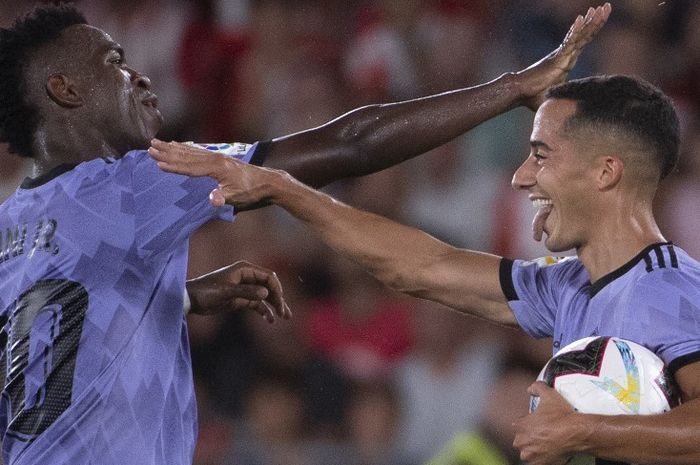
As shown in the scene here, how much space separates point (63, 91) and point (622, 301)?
1640mm

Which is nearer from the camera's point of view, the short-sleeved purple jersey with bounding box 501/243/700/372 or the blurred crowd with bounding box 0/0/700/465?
the short-sleeved purple jersey with bounding box 501/243/700/372

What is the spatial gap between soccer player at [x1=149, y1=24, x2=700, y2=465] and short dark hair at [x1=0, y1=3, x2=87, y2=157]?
2.01ft

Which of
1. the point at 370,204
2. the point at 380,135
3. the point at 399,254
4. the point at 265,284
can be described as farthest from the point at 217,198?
the point at 370,204

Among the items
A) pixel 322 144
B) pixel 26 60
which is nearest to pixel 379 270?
pixel 322 144

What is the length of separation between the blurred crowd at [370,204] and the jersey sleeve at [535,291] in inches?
73.2

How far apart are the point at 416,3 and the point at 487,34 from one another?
49 centimetres

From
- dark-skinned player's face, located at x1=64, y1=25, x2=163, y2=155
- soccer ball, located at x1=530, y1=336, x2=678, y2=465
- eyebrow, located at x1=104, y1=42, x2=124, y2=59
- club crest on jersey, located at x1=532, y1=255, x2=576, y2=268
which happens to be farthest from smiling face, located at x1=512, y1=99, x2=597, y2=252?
eyebrow, located at x1=104, y1=42, x2=124, y2=59

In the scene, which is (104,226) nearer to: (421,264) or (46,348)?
(46,348)

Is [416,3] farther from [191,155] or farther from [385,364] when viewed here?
[191,155]

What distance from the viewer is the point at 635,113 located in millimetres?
3230

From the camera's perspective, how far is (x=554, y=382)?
9.61ft

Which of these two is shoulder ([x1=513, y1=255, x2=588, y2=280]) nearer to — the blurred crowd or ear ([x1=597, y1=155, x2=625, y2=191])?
ear ([x1=597, y1=155, x2=625, y2=191])

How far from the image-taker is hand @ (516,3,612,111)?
351cm

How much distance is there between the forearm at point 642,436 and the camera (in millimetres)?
2758
